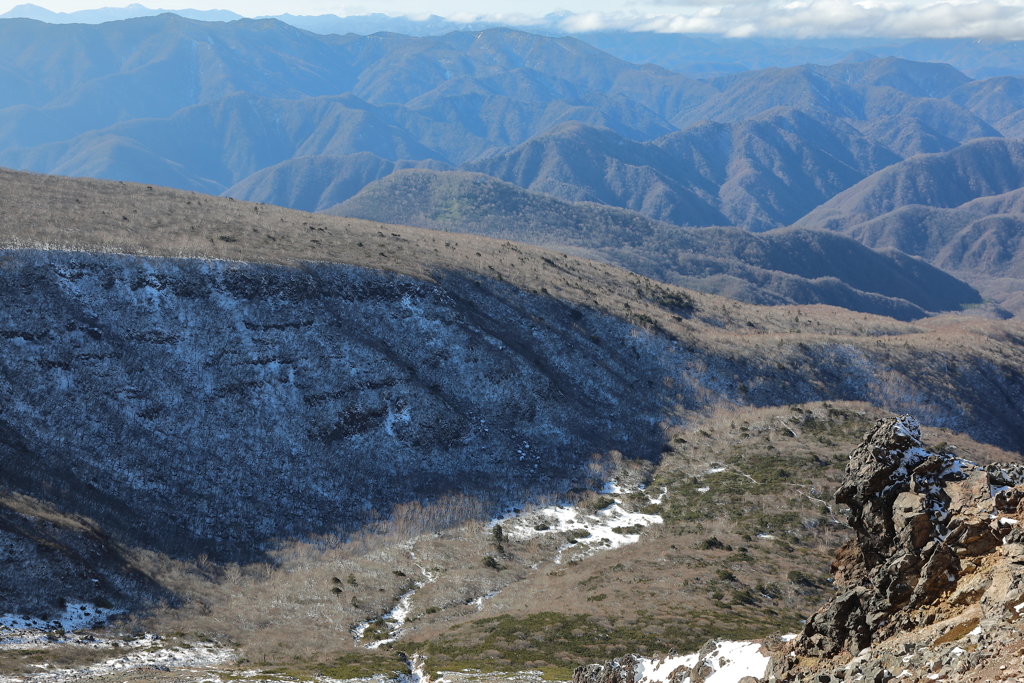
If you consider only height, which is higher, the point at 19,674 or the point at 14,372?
the point at 14,372

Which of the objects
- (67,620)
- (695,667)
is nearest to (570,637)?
(695,667)

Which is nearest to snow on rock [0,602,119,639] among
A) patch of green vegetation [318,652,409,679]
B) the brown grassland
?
the brown grassland

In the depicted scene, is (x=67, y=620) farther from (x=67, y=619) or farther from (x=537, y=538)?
(x=537, y=538)

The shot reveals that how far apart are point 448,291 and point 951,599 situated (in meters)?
60.0

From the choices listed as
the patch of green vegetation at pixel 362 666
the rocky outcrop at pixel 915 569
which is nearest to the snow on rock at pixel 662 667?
the rocky outcrop at pixel 915 569

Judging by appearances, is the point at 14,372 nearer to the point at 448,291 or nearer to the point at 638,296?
the point at 448,291

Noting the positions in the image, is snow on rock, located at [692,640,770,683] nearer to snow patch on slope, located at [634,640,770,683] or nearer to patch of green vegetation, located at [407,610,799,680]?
snow patch on slope, located at [634,640,770,683]

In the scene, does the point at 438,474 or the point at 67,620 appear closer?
the point at 67,620

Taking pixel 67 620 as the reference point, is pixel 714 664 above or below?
above

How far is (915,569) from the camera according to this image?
15.6m

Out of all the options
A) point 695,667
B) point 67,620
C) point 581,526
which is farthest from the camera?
point 581,526

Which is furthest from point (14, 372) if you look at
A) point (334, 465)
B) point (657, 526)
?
point (657, 526)

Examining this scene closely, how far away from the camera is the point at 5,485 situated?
37219 mm

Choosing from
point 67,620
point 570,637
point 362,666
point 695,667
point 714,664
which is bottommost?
point 570,637
